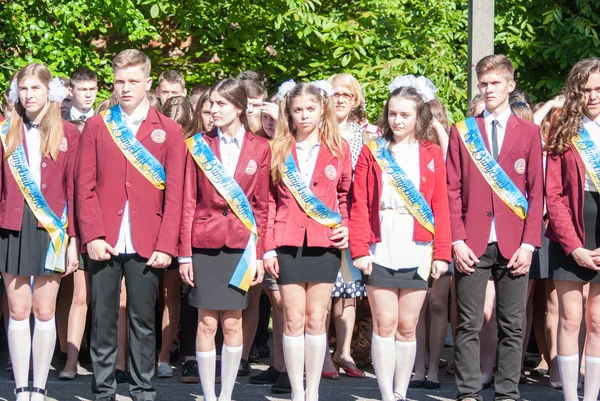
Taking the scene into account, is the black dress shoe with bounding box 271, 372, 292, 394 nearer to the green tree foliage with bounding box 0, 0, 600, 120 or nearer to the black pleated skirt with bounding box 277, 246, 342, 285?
the black pleated skirt with bounding box 277, 246, 342, 285

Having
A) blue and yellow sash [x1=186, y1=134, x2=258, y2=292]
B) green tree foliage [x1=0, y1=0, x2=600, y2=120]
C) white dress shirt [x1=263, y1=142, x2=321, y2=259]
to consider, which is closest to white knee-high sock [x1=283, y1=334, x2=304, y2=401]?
blue and yellow sash [x1=186, y1=134, x2=258, y2=292]

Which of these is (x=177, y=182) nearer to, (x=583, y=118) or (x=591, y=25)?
(x=583, y=118)

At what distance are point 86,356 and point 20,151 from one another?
79.4 inches

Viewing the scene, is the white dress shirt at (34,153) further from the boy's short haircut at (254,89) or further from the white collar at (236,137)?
the boy's short haircut at (254,89)

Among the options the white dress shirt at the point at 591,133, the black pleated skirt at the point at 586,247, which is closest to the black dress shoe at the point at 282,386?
the black pleated skirt at the point at 586,247

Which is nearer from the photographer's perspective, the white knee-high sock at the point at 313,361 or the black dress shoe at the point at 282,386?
the white knee-high sock at the point at 313,361

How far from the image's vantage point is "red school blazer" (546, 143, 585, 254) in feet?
20.0

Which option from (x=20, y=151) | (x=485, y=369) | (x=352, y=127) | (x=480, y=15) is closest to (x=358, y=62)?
(x=480, y=15)

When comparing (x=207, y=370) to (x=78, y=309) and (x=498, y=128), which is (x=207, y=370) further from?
(x=498, y=128)

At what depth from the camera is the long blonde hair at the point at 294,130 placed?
20.4 feet

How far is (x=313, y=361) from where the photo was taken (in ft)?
20.4

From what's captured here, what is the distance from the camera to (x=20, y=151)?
6.24 meters

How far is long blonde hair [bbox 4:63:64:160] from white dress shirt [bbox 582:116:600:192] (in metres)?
3.06

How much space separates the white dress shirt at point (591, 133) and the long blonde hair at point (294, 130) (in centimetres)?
141
